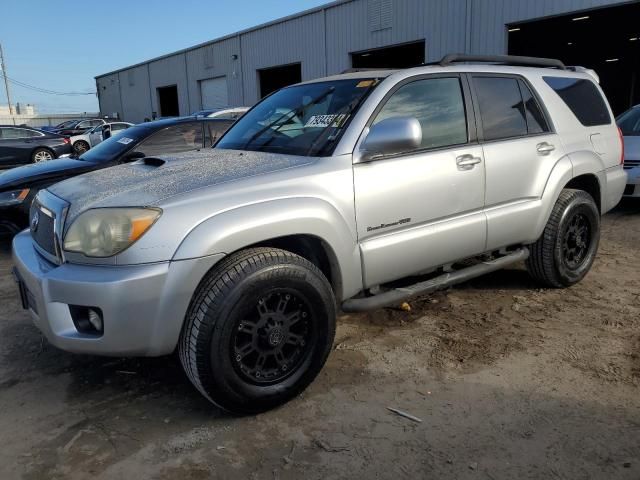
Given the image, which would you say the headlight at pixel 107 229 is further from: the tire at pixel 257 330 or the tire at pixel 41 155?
the tire at pixel 41 155

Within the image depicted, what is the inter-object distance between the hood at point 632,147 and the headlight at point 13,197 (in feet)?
24.9

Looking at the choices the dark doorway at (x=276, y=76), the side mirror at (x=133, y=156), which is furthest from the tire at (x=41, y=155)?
the side mirror at (x=133, y=156)

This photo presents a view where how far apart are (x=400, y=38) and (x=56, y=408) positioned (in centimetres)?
1613

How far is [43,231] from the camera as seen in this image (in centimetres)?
296

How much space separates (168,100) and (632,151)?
32085 millimetres

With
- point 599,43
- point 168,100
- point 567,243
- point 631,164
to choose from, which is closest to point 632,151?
point 631,164

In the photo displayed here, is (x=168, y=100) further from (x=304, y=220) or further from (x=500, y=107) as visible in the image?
(x=304, y=220)

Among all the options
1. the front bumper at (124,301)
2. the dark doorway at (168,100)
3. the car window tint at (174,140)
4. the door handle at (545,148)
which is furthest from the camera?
the dark doorway at (168,100)

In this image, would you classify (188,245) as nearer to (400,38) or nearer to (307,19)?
(400,38)

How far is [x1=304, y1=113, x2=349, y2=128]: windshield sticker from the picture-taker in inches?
127

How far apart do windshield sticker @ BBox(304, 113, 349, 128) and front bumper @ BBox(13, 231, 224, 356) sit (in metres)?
1.20

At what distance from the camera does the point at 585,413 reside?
276cm

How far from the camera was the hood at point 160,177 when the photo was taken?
2.65m

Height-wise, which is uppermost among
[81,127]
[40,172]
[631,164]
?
[81,127]
